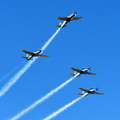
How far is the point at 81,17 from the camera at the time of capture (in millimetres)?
128375

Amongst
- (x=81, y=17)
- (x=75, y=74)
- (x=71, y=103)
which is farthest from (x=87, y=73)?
(x=81, y=17)

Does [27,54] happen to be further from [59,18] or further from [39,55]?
[59,18]


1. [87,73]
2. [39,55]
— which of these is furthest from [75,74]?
[39,55]

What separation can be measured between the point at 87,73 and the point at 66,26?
20.7m

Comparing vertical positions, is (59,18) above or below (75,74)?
above

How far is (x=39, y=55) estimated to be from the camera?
412ft

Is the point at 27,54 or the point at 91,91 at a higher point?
the point at 27,54

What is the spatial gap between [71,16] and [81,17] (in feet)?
19.2

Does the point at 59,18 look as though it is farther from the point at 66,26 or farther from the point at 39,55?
the point at 39,55

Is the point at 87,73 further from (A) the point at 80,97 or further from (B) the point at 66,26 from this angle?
(B) the point at 66,26

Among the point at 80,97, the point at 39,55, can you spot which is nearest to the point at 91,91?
the point at 80,97

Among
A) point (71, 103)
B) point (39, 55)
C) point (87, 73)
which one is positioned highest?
point (39, 55)

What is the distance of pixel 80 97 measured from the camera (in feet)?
427

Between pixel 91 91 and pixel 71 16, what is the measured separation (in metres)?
30.8
